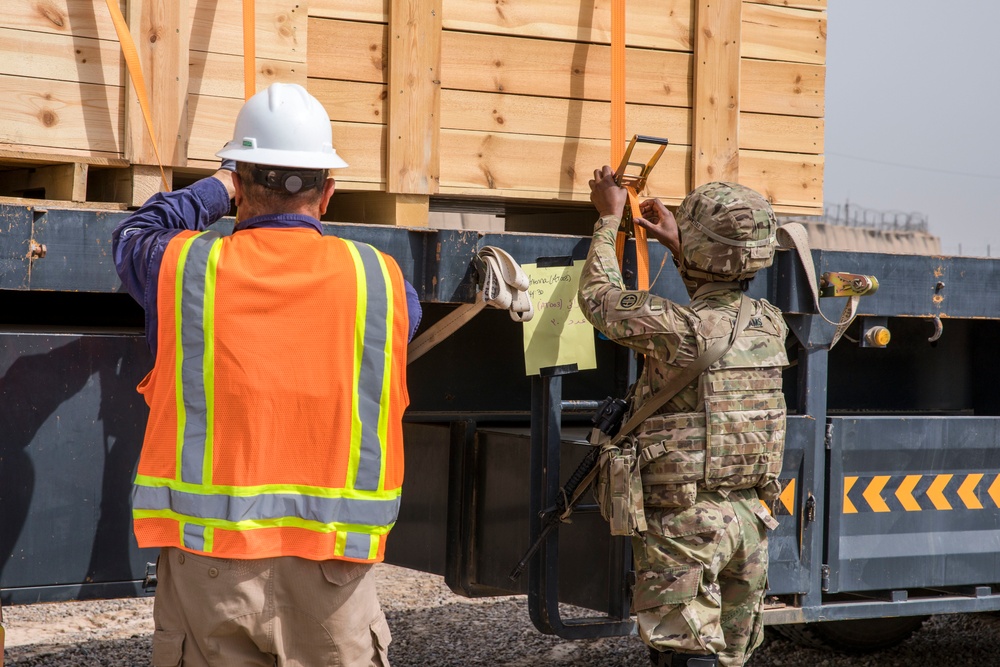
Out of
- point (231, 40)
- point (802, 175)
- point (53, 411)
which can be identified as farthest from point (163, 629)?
point (802, 175)

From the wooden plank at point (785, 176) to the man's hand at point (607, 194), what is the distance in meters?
0.70

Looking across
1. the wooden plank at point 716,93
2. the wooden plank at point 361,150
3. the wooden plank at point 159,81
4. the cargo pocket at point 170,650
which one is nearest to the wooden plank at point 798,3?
the wooden plank at point 716,93

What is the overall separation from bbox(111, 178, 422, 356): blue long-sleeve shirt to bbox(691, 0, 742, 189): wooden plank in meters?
1.48

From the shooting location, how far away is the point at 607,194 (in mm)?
3293

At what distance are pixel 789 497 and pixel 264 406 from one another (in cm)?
205

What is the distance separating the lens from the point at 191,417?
232cm

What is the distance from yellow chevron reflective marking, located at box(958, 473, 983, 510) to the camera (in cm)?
411

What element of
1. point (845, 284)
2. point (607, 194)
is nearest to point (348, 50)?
point (607, 194)

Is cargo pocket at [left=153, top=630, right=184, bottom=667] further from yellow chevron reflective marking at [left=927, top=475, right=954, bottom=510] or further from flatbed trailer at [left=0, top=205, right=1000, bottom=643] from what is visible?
yellow chevron reflective marking at [left=927, top=475, right=954, bottom=510]

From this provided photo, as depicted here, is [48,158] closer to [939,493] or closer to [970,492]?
[939,493]

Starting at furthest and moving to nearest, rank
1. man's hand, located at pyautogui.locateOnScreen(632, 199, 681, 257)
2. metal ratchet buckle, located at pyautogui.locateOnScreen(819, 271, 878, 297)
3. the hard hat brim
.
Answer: metal ratchet buckle, located at pyautogui.locateOnScreen(819, 271, 878, 297)
man's hand, located at pyautogui.locateOnScreen(632, 199, 681, 257)
the hard hat brim

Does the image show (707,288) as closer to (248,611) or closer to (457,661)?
(248,611)

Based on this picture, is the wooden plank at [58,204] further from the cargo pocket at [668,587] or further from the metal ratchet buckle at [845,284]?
the metal ratchet buckle at [845,284]

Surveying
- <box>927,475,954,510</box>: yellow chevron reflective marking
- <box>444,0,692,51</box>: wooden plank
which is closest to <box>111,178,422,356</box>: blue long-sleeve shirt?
<box>444,0,692,51</box>: wooden plank
